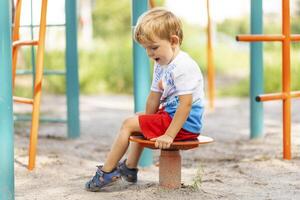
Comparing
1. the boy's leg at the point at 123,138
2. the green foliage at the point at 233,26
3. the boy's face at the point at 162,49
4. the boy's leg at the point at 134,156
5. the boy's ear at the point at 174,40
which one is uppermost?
the green foliage at the point at 233,26

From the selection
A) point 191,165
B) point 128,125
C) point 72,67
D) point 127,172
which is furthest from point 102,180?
point 72,67

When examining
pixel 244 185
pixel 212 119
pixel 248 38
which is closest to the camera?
pixel 244 185

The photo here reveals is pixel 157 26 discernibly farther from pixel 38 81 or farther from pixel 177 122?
pixel 38 81

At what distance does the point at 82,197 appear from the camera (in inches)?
131

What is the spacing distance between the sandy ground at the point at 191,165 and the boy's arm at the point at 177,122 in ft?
0.96

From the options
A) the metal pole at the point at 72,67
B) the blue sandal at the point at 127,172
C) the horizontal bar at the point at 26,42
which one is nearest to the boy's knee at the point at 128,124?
the blue sandal at the point at 127,172

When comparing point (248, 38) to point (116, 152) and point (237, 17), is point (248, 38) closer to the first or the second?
point (116, 152)

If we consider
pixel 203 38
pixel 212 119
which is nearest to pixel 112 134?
pixel 212 119

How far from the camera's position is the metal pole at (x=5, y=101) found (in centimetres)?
298

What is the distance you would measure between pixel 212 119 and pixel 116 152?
361 cm

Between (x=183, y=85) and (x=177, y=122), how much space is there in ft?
0.63

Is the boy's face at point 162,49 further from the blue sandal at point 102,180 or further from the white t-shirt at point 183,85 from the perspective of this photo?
the blue sandal at point 102,180

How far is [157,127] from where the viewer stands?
332cm

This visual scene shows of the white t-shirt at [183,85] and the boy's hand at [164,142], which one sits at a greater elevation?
the white t-shirt at [183,85]
